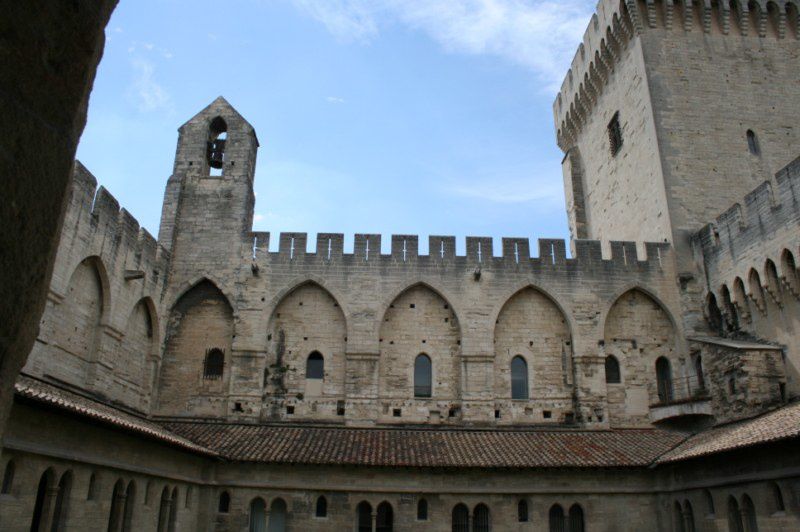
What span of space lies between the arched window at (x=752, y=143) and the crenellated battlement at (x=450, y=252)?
468 centimetres

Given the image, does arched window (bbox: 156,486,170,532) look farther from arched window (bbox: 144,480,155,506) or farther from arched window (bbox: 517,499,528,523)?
arched window (bbox: 517,499,528,523)

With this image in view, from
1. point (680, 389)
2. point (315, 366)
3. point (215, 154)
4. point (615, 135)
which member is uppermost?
point (615, 135)

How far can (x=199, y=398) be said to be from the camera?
63.8ft

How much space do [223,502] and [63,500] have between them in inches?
232

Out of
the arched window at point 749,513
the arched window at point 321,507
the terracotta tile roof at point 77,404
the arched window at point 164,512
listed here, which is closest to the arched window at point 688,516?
the arched window at point 749,513

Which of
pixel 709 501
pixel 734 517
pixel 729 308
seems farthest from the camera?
pixel 729 308

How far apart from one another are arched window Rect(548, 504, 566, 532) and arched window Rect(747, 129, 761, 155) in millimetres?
13196

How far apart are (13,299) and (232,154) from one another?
20.8 m

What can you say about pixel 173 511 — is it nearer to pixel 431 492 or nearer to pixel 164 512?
pixel 164 512

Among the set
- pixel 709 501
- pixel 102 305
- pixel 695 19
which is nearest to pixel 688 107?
pixel 695 19

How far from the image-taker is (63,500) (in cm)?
1179

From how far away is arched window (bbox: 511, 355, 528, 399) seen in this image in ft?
65.5

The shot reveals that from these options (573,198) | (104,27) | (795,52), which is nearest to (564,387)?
(573,198)

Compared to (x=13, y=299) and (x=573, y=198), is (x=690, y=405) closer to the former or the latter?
(x=573, y=198)
